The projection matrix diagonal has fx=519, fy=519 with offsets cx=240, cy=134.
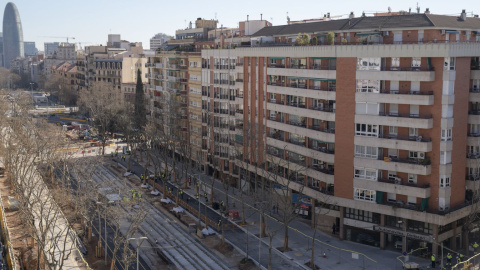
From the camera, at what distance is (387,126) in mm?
62312

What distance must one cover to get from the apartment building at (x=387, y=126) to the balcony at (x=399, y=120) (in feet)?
0.38

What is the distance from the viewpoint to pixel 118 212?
55625mm

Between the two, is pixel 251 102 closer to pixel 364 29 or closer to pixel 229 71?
pixel 229 71

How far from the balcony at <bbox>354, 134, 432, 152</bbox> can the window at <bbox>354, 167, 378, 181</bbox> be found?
10.6 ft

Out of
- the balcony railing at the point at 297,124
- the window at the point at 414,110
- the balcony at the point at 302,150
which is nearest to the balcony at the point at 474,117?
the window at the point at 414,110

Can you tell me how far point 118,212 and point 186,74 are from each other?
53.9 metres

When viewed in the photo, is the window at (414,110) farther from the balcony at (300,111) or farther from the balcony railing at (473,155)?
Answer: the balcony at (300,111)

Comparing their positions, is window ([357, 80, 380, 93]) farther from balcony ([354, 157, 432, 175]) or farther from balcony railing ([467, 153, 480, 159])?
balcony railing ([467, 153, 480, 159])

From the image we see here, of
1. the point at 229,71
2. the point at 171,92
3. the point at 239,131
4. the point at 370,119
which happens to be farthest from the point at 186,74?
the point at 370,119

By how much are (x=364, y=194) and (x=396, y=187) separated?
13.9ft

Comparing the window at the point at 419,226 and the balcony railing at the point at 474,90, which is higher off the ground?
the balcony railing at the point at 474,90

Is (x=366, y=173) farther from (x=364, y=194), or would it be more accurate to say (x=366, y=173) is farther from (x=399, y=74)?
(x=399, y=74)

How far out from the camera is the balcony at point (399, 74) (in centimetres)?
5897

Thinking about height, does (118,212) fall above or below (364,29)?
below
